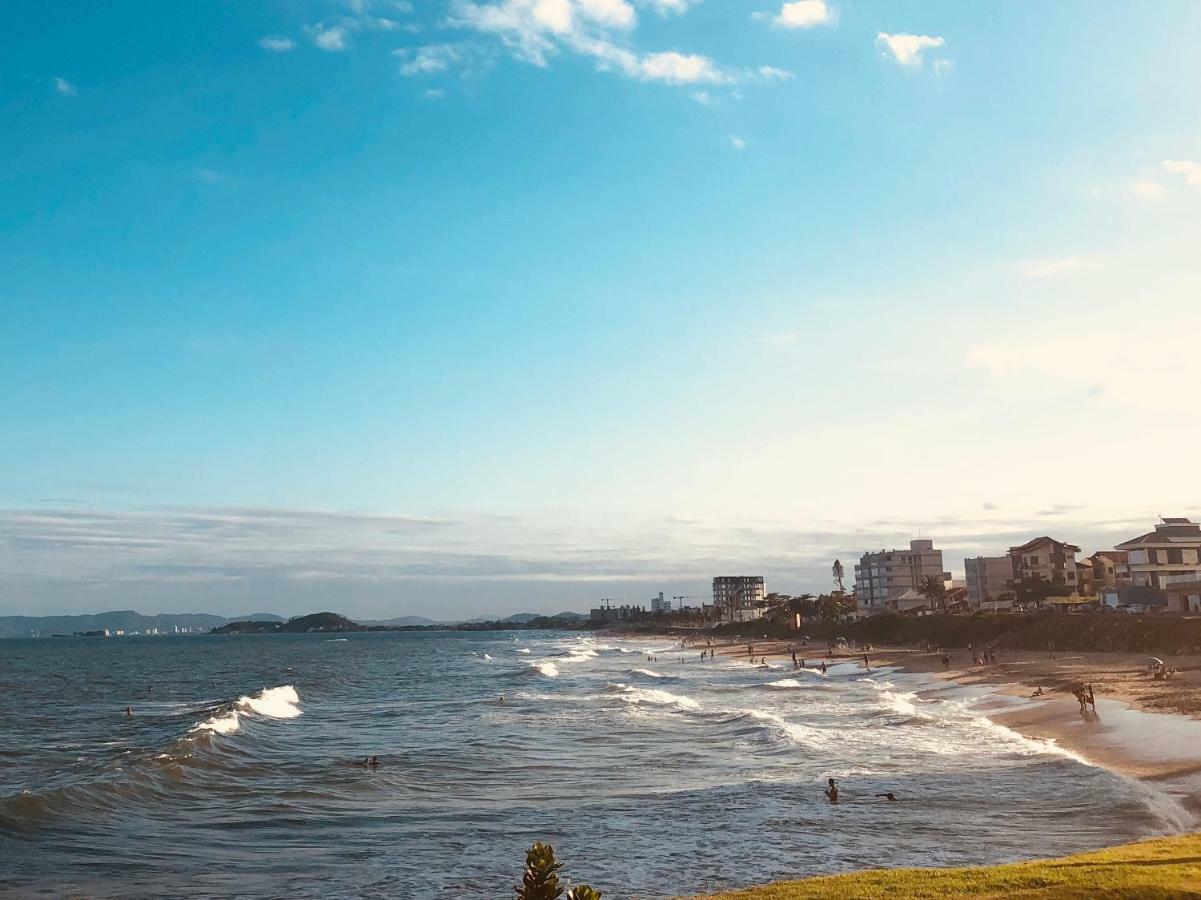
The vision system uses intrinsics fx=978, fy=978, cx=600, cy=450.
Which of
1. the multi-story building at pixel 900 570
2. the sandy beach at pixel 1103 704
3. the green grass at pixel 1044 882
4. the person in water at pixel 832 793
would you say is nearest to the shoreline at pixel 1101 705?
the sandy beach at pixel 1103 704

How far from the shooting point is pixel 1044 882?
1411 centimetres

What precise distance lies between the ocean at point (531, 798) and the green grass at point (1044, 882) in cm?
506

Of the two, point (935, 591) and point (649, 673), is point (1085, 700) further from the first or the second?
point (935, 591)

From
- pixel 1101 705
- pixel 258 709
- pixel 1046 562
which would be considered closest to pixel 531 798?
pixel 1101 705

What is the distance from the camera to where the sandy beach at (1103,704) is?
31656mm

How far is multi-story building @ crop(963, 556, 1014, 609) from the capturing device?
5743 inches

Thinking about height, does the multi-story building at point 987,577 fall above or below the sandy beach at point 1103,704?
above

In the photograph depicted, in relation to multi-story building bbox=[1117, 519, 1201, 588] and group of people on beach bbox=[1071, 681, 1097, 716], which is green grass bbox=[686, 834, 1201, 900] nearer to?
group of people on beach bbox=[1071, 681, 1097, 716]

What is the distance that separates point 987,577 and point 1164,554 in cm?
5068

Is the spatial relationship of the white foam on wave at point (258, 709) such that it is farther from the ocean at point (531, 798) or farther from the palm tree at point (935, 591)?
the palm tree at point (935, 591)

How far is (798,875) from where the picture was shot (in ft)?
67.8

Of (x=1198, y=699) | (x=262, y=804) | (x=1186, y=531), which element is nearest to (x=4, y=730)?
(x=262, y=804)

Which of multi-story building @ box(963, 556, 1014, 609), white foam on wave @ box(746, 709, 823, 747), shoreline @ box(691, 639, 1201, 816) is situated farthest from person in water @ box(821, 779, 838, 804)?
multi-story building @ box(963, 556, 1014, 609)

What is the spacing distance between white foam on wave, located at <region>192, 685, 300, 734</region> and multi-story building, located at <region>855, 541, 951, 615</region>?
134 meters
